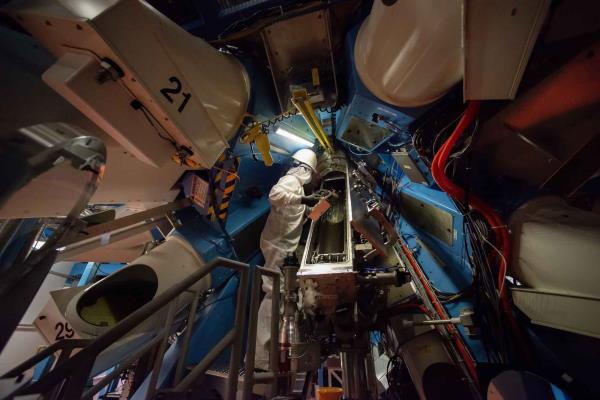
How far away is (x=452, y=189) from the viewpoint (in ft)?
6.81

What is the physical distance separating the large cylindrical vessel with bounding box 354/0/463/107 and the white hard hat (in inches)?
68.5

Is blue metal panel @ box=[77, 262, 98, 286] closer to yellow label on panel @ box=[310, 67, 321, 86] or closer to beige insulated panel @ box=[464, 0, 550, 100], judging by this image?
yellow label on panel @ box=[310, 67, 321, 86]

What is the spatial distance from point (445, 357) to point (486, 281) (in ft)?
2.84


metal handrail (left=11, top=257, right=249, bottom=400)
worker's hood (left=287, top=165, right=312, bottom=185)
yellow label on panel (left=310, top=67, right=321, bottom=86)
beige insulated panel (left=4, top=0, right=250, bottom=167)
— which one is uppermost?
yellow label on panel (left=310, top=67, right=321, bottom=86)

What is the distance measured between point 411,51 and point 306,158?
7.68 feet

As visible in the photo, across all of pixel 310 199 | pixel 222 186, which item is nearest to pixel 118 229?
pixel 222 186

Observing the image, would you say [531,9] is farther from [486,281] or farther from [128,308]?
[128,308]

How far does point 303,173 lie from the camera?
371 cm

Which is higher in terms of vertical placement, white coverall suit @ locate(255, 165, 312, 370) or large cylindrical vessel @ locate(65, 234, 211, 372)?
white coverall suit @ locate(255, 165, 312, 370)

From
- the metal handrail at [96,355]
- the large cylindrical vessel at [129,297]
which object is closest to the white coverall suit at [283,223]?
the large cylindrical vessel at [129,297]

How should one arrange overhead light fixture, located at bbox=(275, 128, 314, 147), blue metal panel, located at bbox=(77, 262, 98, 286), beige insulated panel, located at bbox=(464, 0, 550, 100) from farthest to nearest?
blue metal panel, located at bbox=(77, 262, 98, 286) < overhead light fixture, located at bbox=(275, 128, 314, 147) < beige insulated panel, located at bbox=(464, 0, 550, 100)

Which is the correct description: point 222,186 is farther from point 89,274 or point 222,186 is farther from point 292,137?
point 89,274

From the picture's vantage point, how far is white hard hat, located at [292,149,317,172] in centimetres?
389

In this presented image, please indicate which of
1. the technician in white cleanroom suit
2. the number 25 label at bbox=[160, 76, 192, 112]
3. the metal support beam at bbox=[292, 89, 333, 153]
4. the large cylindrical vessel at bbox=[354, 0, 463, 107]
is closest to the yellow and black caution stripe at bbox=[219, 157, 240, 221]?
the technician in white cleanroom suit
